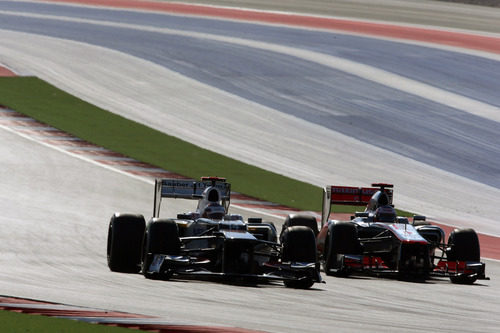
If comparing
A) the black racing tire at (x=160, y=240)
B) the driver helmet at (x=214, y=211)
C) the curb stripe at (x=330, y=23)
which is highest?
the curb stripe at (x=330, y=23)

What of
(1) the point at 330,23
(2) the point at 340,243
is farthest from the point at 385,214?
(1) the point at 330,23

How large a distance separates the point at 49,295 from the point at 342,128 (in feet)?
72.7

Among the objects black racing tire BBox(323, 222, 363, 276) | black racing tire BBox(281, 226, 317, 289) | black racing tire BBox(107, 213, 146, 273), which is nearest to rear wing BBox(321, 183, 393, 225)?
black racing tire BBox(323, 222, 363, 276)

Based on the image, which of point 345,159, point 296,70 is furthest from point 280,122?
point 296,70

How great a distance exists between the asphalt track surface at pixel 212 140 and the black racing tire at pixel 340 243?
83 cm

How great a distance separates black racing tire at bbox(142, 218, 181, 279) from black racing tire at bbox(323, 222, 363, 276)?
322 centimetres

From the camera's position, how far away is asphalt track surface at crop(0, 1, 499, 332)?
12469 millimetres

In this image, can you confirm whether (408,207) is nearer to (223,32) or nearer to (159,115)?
(159,115)

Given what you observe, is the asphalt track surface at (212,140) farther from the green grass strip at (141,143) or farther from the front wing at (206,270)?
the green grass strip at (141,143)

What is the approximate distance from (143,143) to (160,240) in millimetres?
15164

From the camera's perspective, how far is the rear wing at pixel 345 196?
18.9 metres

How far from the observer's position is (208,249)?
15352 mm

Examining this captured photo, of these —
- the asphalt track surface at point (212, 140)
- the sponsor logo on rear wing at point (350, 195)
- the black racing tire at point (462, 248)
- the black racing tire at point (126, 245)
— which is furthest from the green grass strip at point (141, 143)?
the black racing tire at point (126, 245)

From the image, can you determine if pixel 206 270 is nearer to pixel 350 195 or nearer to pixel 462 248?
pixel 350 195
